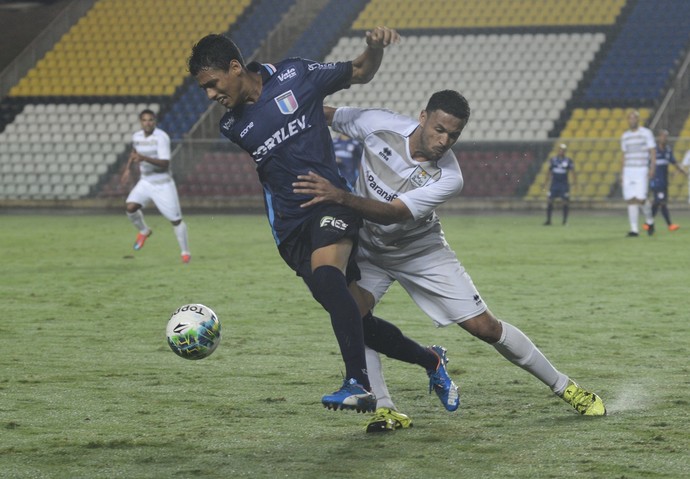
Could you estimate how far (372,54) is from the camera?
546 centimetres

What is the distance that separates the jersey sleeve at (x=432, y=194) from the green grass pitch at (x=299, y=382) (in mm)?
965

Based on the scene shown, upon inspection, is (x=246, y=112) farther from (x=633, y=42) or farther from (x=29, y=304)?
(x=633, y=42)

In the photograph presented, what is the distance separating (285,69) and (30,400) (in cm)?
207

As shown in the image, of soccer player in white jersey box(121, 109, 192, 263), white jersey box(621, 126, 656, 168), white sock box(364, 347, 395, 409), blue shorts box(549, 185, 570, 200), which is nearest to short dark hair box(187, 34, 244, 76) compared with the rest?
white sock box(364, 347, 395, 409)

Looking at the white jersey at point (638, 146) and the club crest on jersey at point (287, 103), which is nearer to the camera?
the club crest on jersey at point (287, 103)

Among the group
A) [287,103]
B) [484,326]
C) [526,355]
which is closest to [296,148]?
[287,103]

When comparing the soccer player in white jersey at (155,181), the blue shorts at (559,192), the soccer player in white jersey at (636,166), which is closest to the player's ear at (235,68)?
the soccer player in white jersey at (155,181)

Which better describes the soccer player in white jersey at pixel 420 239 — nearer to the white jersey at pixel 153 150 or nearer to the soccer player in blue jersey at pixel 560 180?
the white jersey at pixel 153 150

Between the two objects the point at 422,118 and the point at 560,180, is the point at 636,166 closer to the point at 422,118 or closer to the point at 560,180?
the point at 560,180

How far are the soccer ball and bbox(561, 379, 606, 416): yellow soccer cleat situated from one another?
66.4 inches

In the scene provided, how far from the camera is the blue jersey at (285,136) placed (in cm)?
520

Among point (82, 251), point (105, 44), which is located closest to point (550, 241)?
point (82, 251)

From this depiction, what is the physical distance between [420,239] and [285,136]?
0.79 metres

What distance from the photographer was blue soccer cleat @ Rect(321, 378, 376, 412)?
4.69 m
